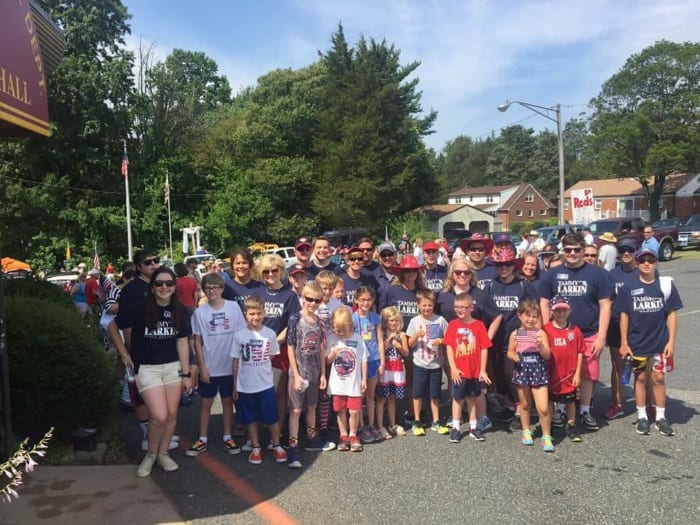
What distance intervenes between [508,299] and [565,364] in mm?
858

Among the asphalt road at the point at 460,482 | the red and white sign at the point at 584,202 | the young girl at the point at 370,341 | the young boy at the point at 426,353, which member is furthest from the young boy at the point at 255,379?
the red and white sign at the point at 584,202

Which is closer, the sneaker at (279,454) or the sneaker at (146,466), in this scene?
the sneaker at (146,466)

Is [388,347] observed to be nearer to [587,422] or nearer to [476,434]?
[476,434]

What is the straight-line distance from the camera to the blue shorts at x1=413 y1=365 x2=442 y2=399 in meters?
5.30

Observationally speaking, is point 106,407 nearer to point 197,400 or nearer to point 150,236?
point 197,400

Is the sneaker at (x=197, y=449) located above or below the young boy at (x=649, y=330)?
below

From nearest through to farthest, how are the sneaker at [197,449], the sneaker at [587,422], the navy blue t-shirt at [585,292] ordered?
the sneaker at [197,449] → the sneaker at [587,422] → the navy blue t-shirt at [585,292]

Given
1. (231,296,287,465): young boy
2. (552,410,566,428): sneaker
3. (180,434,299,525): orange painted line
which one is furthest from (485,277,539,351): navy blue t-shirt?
(180,434,299,525): orange painted line

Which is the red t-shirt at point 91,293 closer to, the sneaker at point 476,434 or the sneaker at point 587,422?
the sneaker at point 476,434

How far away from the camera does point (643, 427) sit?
5.06 meters

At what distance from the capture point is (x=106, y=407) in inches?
186

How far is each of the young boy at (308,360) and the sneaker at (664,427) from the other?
3.17m

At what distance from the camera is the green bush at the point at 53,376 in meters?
4.55

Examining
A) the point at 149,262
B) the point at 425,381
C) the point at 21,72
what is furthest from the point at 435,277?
the point at 21,72
